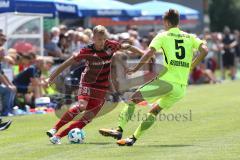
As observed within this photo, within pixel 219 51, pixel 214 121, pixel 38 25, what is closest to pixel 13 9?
pixel 38 25

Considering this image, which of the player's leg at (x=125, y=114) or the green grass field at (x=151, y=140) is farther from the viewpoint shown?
the player's leg at (x=125, y=114)

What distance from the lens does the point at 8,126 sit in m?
16.5

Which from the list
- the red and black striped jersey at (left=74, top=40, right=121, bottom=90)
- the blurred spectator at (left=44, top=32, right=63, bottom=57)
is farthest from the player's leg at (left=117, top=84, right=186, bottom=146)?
the blurred spectator at (left=44, top=32, right=63, bottom=57)

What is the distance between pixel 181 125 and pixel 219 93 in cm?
1043

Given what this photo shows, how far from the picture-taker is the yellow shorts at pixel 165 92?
1300 centimetres

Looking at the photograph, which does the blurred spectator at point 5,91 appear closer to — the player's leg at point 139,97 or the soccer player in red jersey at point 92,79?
the soccer player in red jersey at point 92,79

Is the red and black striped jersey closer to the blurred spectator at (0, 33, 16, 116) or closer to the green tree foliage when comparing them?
the blurred spectator at (0, 33, 16, 116)

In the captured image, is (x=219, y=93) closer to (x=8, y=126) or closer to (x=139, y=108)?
(x=139, y=108)

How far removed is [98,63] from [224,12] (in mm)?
44835

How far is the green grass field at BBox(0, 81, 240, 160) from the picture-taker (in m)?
11.8

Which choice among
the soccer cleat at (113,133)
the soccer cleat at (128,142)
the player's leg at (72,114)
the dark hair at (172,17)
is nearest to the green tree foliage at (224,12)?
the player's leg at (72,114)

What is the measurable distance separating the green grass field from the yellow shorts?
0.67 metres

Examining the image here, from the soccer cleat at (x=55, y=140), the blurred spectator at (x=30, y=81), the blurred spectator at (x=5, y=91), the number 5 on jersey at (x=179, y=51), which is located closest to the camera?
the number 5 on jersey at (x=179, y=51)

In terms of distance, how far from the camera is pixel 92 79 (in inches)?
547
